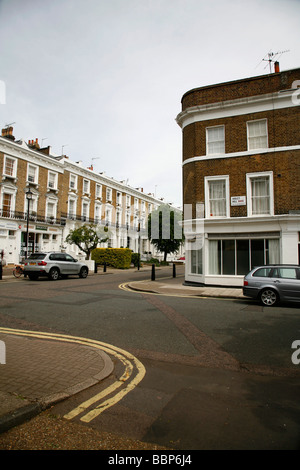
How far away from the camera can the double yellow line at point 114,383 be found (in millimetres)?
3285

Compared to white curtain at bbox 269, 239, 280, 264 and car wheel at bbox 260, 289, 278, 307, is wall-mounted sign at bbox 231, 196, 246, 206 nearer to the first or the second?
white curtain at bbox 269, 239, 280, 264

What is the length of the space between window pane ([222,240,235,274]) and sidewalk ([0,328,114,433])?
484 inches

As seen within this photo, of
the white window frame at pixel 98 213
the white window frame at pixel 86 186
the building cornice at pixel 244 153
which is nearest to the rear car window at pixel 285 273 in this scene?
the building cornice at pixel 244 153

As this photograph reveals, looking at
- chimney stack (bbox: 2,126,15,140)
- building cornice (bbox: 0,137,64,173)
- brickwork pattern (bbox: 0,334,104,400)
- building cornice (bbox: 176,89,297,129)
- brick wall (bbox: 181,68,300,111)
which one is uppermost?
chimney stack (bbox: 2,126,15,140)

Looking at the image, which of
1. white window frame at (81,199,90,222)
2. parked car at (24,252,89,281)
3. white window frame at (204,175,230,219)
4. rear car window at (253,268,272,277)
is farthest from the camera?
white window frame at (81,199,90,222)

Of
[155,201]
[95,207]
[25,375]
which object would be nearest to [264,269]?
[25,375]

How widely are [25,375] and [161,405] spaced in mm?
2014

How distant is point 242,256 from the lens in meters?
16.2

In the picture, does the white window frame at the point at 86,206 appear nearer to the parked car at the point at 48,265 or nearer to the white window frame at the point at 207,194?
the parked car at the point at 48,265

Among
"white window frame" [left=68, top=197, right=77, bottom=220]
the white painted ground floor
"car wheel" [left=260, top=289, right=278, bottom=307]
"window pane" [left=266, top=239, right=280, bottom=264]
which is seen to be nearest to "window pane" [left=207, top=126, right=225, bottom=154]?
the white painted ground floor

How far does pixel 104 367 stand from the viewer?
4.52m

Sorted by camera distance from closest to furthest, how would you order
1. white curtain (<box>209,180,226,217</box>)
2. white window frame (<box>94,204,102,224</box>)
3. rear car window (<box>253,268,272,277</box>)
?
1. rear car window (<box>253,268,272,277</box>)
2. white curtain (<box>209,180,226,217</box>)
3. white window frame (<box>94,204,102,224</box>)

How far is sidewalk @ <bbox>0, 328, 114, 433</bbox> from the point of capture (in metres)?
3.19
